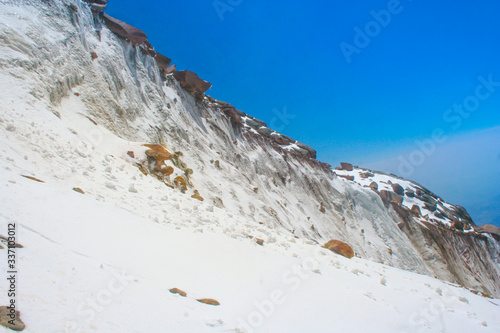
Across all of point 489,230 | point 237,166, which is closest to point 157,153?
point 237,166

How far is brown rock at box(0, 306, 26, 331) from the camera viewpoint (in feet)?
6.47

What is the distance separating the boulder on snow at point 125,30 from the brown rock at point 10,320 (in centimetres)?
2124

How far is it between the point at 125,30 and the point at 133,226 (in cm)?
1950

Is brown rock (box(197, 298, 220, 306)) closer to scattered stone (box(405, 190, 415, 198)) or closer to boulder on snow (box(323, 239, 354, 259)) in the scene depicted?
boulder on snow (box(323, 239, 354, 259))

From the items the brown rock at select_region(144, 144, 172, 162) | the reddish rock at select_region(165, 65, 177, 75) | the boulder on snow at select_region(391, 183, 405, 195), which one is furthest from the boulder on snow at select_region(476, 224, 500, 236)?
the brown rock at select_region(144, 144, 172, 162)

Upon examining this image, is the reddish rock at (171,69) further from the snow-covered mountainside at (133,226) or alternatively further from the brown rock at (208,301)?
the brown rock at (208,301)

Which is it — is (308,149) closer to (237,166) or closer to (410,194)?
(410,194)

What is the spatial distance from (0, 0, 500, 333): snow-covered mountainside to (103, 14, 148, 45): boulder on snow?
93 mm

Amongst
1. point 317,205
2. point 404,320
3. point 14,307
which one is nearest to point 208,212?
point 404,320

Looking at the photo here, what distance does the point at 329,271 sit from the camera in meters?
6.56

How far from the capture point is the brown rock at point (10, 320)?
1.97m

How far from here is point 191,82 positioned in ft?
84.6

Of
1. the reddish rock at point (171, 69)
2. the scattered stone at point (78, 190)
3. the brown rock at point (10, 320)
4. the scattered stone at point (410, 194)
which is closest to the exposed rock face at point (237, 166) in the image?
the reddish rock at point (171, 69)

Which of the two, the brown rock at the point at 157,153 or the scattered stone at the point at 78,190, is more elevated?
the brown rock at the point at 157,153
